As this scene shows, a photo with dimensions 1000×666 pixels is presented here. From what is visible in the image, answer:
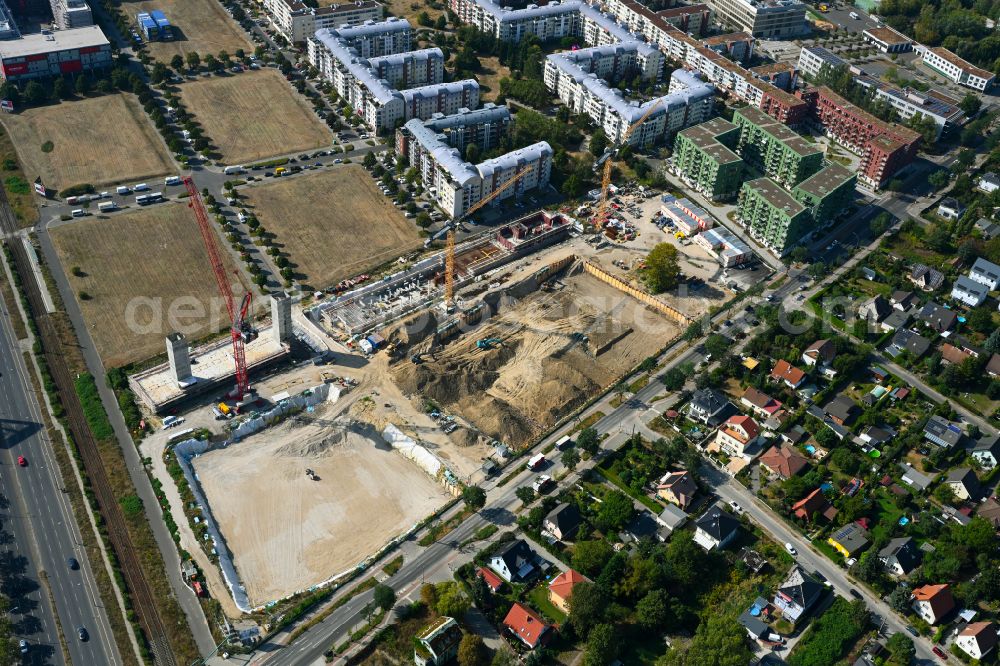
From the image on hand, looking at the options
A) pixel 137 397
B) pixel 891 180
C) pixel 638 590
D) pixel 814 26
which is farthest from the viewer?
pixel 814 26

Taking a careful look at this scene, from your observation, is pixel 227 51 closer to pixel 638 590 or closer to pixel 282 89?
pixel 282 89

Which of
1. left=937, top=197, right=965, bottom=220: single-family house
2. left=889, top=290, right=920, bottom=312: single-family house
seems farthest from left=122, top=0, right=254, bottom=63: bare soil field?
left=937, top=197, right=965, bottom=220: single-family house

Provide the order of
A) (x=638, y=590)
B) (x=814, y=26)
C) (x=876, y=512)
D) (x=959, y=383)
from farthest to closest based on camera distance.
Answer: (x=814, y=26), (x=959, y=383), (x=876, y=512), (x=638, y=590)

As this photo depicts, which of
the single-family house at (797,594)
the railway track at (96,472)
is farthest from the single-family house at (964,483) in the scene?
the railway track at (96,472)

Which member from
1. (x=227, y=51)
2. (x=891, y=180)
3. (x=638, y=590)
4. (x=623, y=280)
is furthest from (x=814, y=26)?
(x=638, y=590)

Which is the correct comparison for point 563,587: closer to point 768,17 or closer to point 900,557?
point 900,557

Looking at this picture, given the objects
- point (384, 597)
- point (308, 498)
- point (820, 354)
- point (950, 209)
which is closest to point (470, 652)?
point (384, 597)
